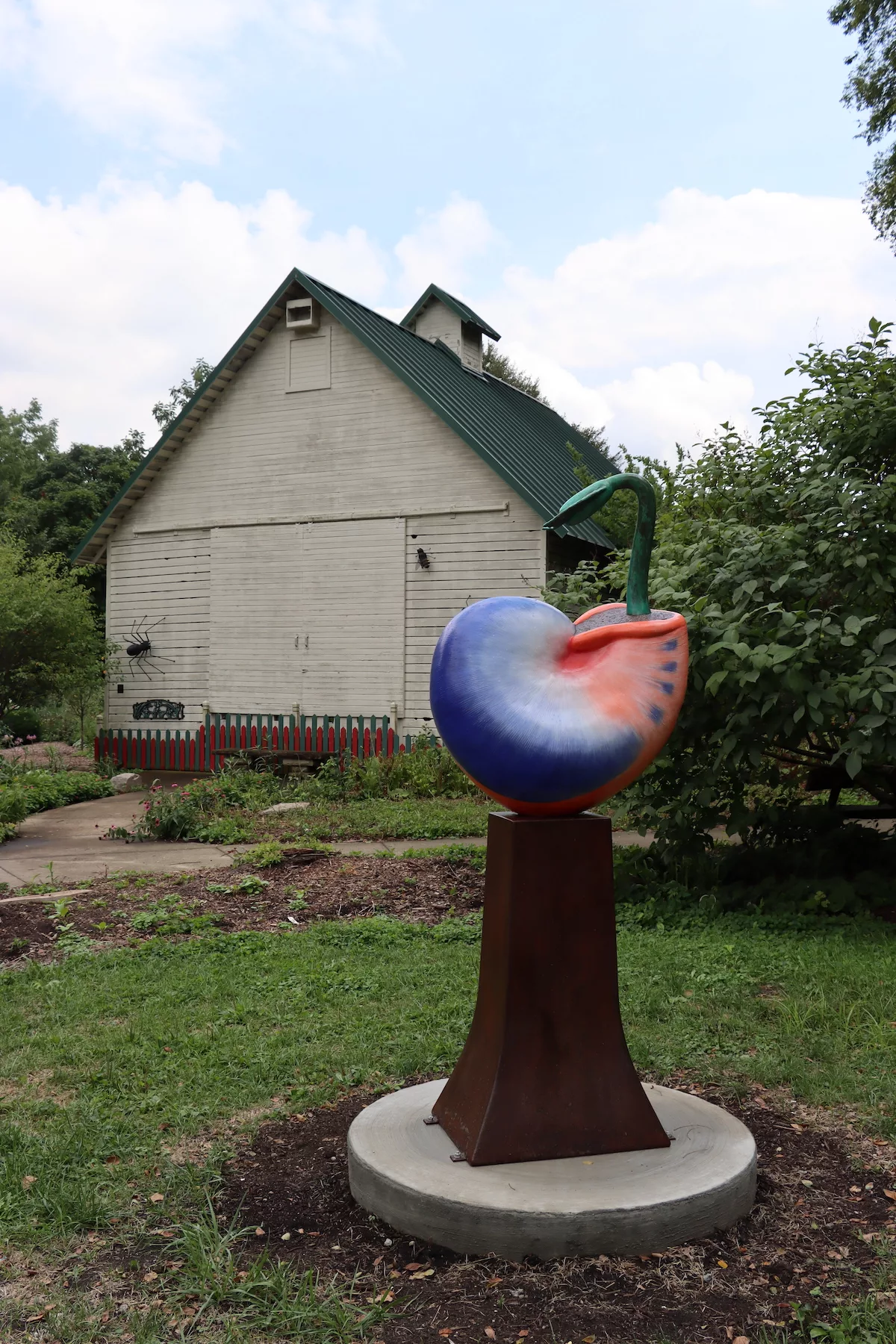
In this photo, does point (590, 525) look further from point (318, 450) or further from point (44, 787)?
point (44, 787)

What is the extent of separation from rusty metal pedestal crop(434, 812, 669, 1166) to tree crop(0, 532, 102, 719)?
14.8 meters

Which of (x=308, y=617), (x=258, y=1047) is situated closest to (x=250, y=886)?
(x=258, y=1047)

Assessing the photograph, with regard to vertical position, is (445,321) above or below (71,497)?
above

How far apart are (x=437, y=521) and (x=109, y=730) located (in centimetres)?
681

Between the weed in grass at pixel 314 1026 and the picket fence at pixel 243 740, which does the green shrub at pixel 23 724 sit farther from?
the weed in grass at pixel 314 1026

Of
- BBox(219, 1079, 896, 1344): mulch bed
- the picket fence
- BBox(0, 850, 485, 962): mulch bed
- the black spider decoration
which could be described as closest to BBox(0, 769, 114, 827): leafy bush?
the picket fence

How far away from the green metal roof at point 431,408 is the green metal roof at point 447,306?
3.48 ft

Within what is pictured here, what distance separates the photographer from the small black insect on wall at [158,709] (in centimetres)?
1805

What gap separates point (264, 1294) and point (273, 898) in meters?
5.20

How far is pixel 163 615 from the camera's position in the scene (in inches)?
720

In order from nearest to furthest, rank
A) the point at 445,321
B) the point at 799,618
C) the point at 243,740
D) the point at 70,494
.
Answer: the point at 799,618 → the point at 243,740 → the point at 445,321 → the point at 70,494

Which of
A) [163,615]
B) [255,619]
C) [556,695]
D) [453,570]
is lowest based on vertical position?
[556,695]

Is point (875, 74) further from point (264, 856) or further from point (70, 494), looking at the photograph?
point (70, 494)

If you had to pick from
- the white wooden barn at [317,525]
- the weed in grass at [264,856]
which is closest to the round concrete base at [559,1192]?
the weed in grass at [264,856]
